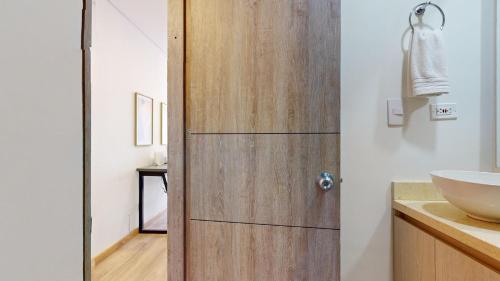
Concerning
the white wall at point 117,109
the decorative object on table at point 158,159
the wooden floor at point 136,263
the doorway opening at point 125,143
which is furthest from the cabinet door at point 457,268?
the decorative object on table at point 158,159

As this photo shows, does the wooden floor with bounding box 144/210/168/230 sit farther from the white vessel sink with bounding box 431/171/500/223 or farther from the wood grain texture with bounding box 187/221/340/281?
the white vessel sink with bounding box 431/171/500/223

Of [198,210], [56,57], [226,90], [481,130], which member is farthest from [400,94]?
[56,57]

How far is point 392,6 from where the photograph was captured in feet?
4.15

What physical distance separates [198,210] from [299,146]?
599 millimetres

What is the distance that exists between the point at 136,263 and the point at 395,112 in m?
2.42

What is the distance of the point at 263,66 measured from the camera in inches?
45.2

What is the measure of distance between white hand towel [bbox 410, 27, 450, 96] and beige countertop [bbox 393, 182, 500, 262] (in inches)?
18.7

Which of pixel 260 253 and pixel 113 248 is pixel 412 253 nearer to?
pixel 260 253

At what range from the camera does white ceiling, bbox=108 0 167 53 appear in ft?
8.19

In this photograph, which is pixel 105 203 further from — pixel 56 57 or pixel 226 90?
pixel 56 57

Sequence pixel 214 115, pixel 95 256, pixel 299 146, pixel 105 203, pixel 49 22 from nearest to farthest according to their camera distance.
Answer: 1. pixel 49 22
2. pixel 299 146
3. pixel 214 115
4. pixel 95 256
5. pixel 105 203

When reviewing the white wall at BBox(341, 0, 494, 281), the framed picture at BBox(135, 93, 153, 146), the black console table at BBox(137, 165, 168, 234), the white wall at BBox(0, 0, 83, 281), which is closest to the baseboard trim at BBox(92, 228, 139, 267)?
the black console table at BBox(137, 165, 168, 234)

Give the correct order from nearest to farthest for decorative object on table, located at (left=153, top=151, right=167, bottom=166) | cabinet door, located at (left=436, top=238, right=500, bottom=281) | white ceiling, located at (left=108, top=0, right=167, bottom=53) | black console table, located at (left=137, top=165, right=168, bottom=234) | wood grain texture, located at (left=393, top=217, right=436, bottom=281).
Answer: cabinet door, located at (left=436, top=238, right=500, bottom=281) < wood grain texture, located at (left=393, top=217, right=436, bottom=281) < white ceiling, located at (left=108, top=0, right=167, bottom=53) < black console table, located at (left=137, top=165, right=168, bottom=234) < decorative object on table, located at (left=153, top=151, right=167, bottom=166)

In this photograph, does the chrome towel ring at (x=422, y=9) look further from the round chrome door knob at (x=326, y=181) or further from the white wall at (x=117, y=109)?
the white wall at (x=117, y=109)
